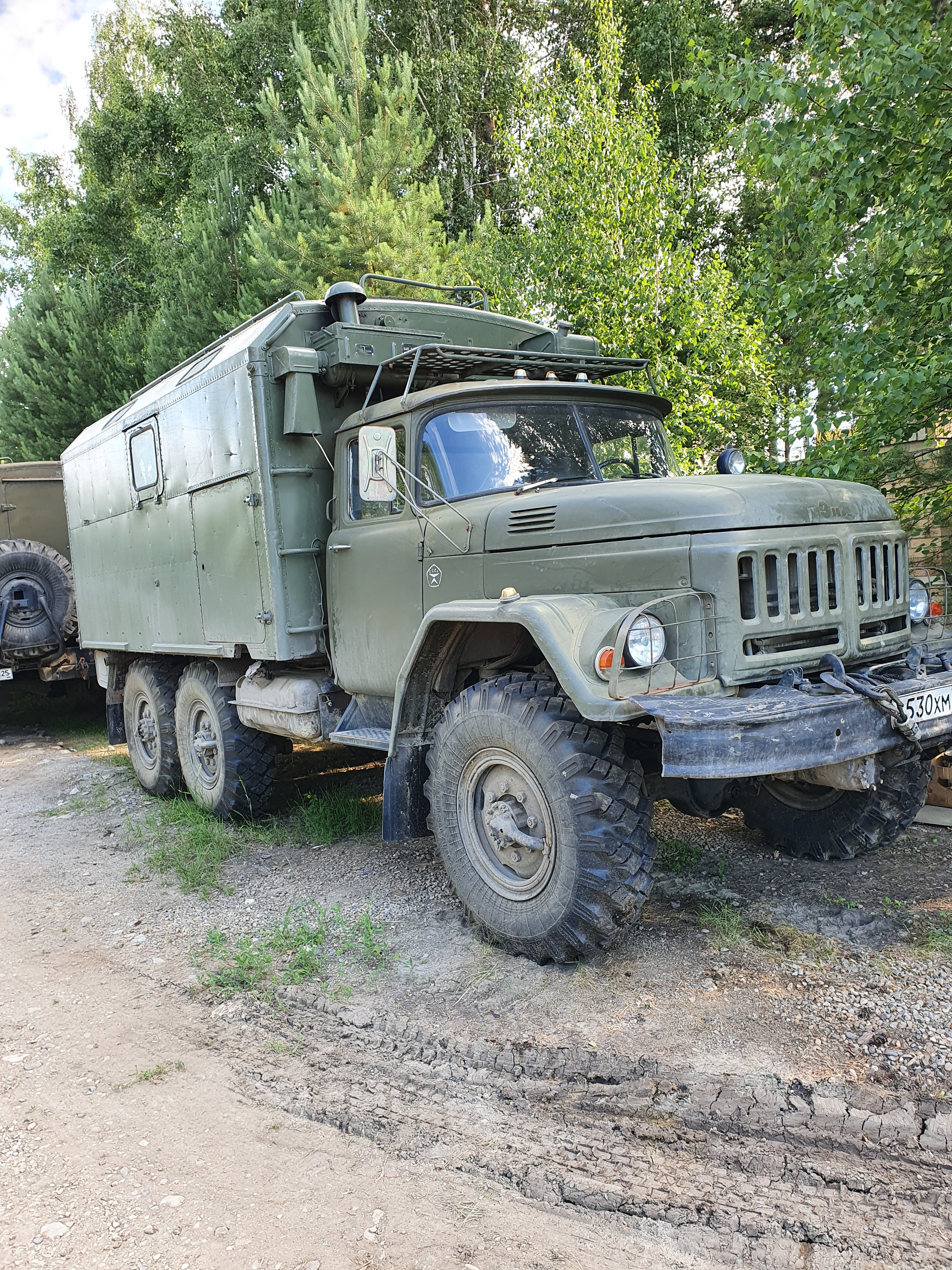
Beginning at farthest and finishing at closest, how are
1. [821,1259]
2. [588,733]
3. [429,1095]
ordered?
[588,733] → [429,1095] → [821,1259]

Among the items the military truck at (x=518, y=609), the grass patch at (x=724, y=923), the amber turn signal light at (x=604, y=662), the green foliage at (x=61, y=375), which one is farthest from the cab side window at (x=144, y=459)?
the green foliage at (x=61, y=375)

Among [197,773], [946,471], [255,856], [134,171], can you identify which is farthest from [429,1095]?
[134,171]

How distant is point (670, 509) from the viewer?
373 cm

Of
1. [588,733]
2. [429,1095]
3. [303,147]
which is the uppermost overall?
A: [303,147]

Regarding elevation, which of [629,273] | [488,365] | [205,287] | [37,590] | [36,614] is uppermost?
[205,287]

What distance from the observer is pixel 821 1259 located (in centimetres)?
230

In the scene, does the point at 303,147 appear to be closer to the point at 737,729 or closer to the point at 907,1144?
the point at 737,729

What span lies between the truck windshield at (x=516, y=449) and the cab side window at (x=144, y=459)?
10.5ft

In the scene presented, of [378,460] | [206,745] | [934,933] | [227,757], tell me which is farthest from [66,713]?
[934,933]

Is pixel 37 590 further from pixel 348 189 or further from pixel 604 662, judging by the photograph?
pixel 604 662

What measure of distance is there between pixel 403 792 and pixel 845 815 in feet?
7.27

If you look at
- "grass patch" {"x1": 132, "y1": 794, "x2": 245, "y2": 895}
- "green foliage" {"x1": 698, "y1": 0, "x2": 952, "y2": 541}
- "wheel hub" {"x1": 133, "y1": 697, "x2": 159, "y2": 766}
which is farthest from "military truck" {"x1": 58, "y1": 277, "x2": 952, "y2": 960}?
"green foliage" {"x1": 698, "y1": 0, "x2": 952, "y2": 541}

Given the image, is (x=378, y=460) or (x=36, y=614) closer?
(x=378, y=460)

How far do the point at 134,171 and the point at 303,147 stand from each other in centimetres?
1319
